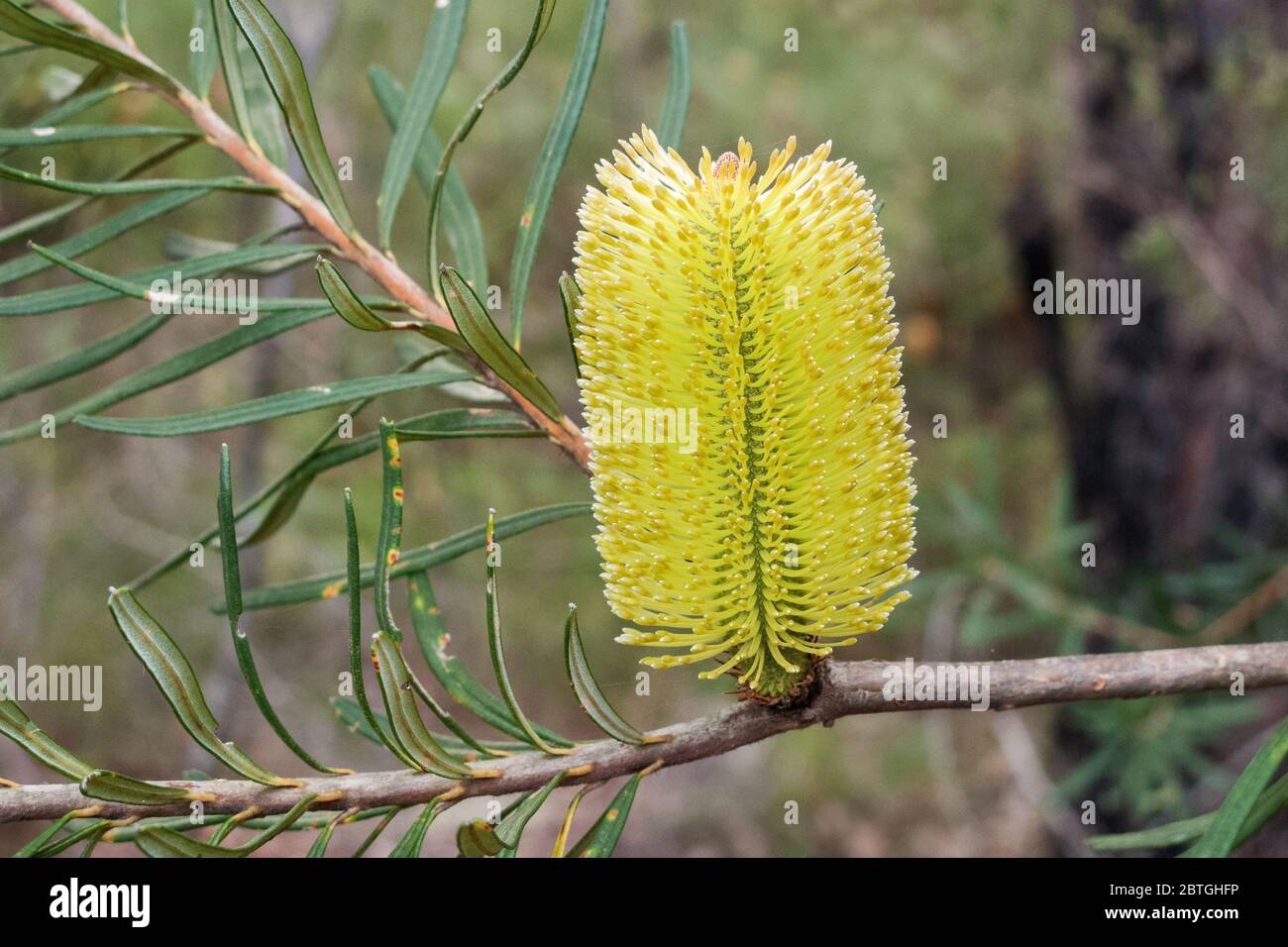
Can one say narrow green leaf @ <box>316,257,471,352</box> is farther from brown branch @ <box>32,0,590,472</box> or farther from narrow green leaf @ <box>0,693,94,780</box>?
narrow green leaf @ <box>0,693,94,780</box>


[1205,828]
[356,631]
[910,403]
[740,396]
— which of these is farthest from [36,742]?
[910,403]

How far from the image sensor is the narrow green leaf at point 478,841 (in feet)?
1.51

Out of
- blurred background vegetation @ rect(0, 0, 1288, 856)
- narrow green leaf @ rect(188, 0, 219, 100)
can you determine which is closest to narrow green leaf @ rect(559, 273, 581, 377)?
narrow green leaf @ rect(188, 0, 219, 100)

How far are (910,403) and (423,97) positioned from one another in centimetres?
301

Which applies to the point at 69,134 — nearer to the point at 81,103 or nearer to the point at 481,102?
the point at 81,103

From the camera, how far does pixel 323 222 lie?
711 millimetres

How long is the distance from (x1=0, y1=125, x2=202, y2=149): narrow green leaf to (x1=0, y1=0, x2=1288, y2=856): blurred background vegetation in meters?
1.13

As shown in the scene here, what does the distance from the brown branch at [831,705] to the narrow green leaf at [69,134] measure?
0.40m

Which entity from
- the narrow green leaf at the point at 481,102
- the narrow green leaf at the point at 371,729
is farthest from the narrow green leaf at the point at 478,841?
the narrow green leaf at the point at 481,102

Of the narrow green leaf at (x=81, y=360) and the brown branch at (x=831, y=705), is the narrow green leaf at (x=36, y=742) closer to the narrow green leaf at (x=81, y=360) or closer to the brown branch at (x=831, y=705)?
the brown branch at (x=831, y=705)

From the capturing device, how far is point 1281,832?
5.33 feet

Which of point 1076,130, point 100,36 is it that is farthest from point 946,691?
point 1076,130

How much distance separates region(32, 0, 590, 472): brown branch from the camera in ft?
2.23
